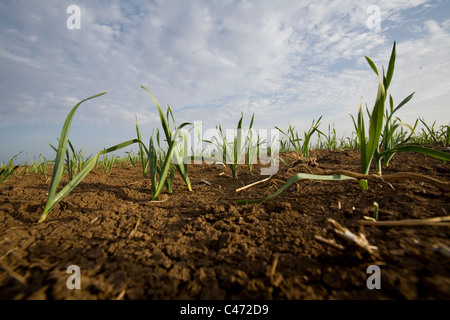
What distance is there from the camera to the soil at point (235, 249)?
50 centimetres

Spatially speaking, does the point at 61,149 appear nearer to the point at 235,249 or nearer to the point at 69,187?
the point at 69,187

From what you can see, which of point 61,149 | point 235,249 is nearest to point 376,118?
point 235,249

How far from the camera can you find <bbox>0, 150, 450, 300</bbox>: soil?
0.50 meters

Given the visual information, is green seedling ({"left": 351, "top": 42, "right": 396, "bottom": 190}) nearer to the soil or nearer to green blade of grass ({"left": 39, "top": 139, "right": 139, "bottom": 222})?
the soil

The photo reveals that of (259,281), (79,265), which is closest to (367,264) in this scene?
(259,281)

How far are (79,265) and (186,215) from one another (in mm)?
461

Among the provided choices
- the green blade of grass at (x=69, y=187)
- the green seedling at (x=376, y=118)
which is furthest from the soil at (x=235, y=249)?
the green seedling at (x=376, y=118)

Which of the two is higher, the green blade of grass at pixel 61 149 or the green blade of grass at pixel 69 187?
the green blade of grass at pixel 61 149

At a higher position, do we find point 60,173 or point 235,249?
point 60,173

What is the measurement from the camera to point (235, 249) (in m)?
0.67

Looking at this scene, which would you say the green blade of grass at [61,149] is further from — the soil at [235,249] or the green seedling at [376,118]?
the green seedling at [376,118]

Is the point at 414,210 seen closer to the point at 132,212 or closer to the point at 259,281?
the point at 259,281

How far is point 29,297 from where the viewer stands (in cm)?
49

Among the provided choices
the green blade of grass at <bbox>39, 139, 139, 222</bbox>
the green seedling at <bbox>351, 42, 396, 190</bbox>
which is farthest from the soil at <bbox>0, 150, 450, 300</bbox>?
the green seedling at <bbox>351, 42, 396, 190</bbox>
